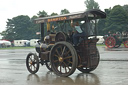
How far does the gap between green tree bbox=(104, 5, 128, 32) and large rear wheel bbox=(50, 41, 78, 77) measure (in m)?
48.6

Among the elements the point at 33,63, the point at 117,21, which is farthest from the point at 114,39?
the point at 117,21

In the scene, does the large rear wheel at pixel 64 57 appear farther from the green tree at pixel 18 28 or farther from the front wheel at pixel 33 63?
the green tree at pixel 18 28

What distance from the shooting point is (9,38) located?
8088 cm

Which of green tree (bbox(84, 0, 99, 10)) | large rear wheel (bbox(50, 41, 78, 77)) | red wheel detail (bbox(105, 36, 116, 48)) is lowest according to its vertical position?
red wheel detail (bbox(105, 36, 116, 48))

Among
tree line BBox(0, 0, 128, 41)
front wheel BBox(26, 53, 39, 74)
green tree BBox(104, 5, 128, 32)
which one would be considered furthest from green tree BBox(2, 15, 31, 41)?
front wheel BBox(26, 53, 39, 74)

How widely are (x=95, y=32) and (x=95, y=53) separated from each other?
0.86 meters

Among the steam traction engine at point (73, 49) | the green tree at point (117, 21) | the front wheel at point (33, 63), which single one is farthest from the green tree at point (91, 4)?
the steam traction engine at point (73, 49)

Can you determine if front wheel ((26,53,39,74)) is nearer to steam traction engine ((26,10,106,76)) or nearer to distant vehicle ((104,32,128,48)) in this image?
steam traction engine ((26,10,106,76))

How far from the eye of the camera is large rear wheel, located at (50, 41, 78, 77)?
300 inches

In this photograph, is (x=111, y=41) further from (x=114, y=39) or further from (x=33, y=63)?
(x=33, y=63)

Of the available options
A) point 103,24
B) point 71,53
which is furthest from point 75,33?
point 103,24

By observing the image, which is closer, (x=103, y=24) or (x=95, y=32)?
(x=95, y=32)

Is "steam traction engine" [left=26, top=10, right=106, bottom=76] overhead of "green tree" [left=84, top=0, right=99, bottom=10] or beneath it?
beneath

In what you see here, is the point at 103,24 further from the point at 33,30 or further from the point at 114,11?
the point at 33,30
